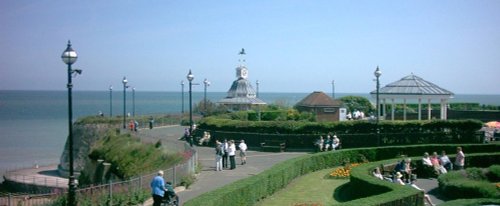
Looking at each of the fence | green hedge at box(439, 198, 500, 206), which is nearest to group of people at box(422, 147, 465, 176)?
green hedge at box(439, 198, 500, 206)

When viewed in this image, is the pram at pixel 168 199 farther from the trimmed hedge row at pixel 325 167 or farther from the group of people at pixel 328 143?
the group of people at pixel 328 143

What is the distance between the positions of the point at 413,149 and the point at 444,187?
35.1 ft

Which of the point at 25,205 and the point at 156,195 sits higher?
the point at 156,195

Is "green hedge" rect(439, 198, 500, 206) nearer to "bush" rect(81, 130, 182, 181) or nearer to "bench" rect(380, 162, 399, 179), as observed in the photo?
"bench" rect(380, 162, 399, 179)

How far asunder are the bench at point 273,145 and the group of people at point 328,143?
247 centimetres

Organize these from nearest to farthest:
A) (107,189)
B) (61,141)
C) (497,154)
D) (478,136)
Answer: (107,189) < (497,154) < (478,136) < (61,141)

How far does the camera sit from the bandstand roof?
4643cm

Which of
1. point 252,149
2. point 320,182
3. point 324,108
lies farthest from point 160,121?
point 320,182

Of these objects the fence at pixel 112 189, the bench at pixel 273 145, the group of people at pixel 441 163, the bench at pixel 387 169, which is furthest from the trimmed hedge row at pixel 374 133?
the fence at pixel 112 189

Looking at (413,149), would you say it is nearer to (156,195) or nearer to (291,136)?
(291,136)

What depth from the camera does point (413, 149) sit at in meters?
33.0

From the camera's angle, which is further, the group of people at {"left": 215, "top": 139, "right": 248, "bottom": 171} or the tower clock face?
the tower clock face

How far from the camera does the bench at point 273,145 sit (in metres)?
38.8

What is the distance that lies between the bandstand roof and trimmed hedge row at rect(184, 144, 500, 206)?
13.5 m
